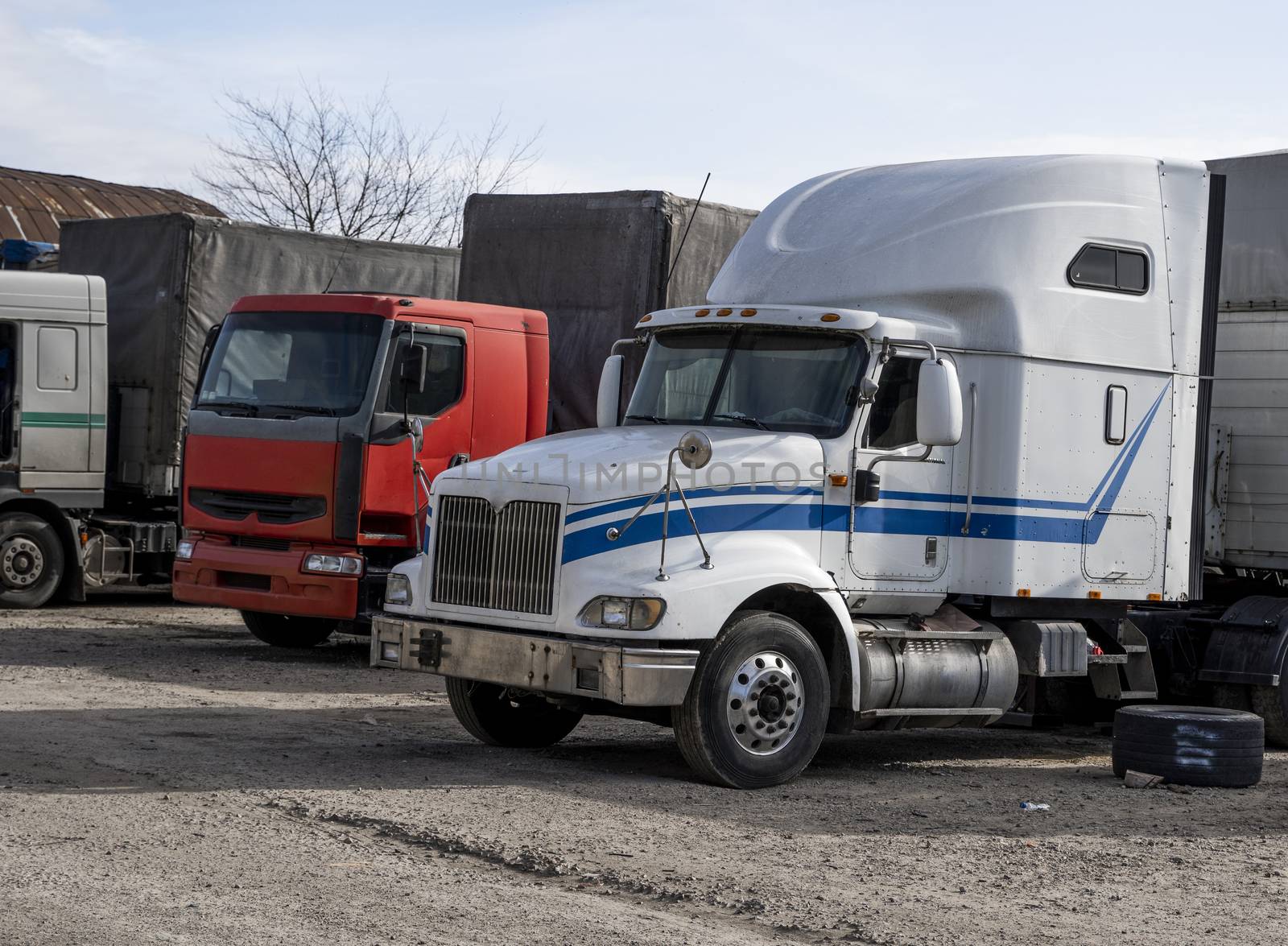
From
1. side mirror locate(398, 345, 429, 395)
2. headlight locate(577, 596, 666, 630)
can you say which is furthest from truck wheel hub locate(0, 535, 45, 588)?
headlight locate(577, 596, 666, 630)

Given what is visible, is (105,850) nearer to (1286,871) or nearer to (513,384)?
(1286,871)

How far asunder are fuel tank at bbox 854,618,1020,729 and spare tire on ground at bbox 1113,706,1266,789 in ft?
2.63

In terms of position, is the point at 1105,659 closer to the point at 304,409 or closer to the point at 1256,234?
the point at 1256,234

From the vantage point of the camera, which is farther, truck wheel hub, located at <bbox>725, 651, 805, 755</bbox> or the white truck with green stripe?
the white truck with green stripe

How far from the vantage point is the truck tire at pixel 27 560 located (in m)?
16.9

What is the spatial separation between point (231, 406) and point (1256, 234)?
8.02 metres

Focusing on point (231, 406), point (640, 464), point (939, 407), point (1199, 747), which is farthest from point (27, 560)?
point (1199, 747)

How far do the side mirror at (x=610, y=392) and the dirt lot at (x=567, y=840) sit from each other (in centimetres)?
208

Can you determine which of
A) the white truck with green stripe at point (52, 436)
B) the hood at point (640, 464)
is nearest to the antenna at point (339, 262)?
the white truck with green stripe at point (52, 436)

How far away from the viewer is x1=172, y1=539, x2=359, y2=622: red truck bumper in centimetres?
1358

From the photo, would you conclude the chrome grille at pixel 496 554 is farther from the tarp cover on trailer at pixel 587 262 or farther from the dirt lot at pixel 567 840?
the tarp cover on trailer at pixel 587 262

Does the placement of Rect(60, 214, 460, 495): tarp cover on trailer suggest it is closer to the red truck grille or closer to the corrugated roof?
the red truck grille

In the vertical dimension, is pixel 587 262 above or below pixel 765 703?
above

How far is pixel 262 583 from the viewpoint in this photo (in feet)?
45.5
